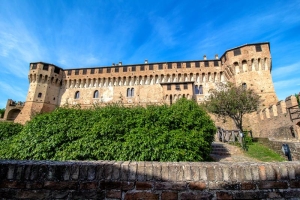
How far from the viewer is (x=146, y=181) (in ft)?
7.16

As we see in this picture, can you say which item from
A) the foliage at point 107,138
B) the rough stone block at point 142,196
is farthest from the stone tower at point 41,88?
the rough stone block at point 142,196

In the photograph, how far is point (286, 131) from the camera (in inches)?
674

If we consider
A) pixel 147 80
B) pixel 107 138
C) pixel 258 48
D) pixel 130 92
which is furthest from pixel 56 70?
pixel 258 48

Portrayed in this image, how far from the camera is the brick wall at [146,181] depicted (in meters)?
2.16

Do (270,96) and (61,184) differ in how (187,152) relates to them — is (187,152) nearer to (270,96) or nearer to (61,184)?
(61,184)

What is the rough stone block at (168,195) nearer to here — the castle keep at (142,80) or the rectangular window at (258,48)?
the castle keep at (142,80)

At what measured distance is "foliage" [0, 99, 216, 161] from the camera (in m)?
6.12

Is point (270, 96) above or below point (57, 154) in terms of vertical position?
above

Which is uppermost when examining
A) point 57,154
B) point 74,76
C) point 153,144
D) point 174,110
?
point 74,76

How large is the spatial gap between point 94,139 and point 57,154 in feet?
4.99

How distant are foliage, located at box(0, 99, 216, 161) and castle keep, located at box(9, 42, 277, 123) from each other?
82.0 ft

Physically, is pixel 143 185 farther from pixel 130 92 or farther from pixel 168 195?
pixel 130 92

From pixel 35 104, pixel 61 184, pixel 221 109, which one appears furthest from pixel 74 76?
pixel 61 184

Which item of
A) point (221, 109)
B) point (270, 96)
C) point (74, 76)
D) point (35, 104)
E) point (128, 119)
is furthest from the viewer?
point (74, 76)
